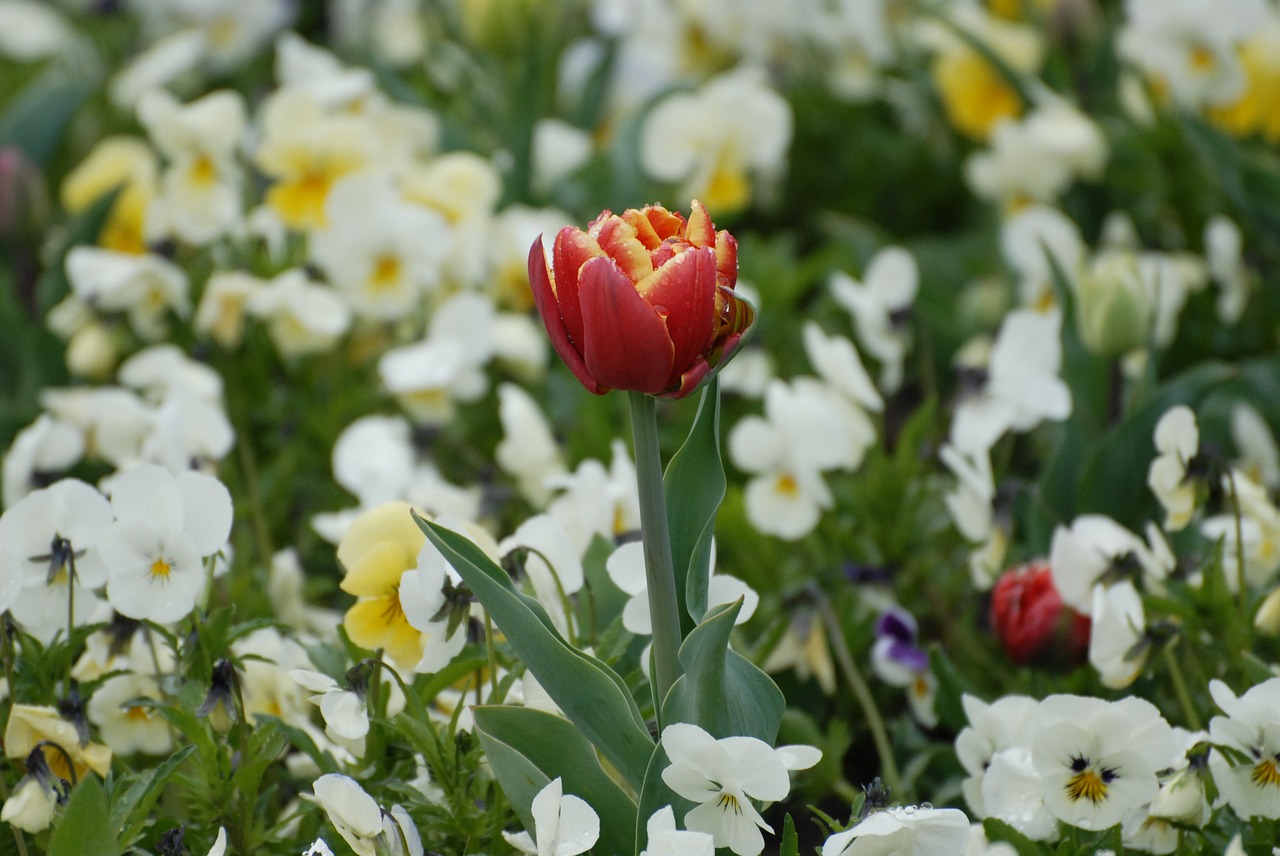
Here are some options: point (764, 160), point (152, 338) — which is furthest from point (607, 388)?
point (764, 160)

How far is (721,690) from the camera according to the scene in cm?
82

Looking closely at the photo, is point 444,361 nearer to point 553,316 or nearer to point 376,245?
point 376,245

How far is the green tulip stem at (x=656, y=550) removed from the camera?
2.49 feet

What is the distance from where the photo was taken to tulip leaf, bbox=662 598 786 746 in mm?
768

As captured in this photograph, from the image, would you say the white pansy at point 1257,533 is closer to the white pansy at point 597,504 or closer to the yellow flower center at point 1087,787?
the yellow flower center at point 1087,787

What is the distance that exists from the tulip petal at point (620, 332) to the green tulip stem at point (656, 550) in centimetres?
4

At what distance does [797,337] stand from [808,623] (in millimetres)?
802

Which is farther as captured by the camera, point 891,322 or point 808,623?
point 891,322

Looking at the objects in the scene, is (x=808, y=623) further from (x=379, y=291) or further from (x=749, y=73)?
(x=749, y=73)

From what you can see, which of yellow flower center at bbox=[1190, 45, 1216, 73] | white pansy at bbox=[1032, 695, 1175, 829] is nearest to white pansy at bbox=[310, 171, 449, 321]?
white pansy at bbox=[1032, 695, 1175, 829]

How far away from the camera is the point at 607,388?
73 centimetres

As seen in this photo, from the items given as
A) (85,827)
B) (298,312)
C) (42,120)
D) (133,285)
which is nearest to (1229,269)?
(298,312)

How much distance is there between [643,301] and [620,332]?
0.07 feet

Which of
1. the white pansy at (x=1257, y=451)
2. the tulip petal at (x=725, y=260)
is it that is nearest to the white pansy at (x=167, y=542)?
the tulip petal at (x=725, y=260)
